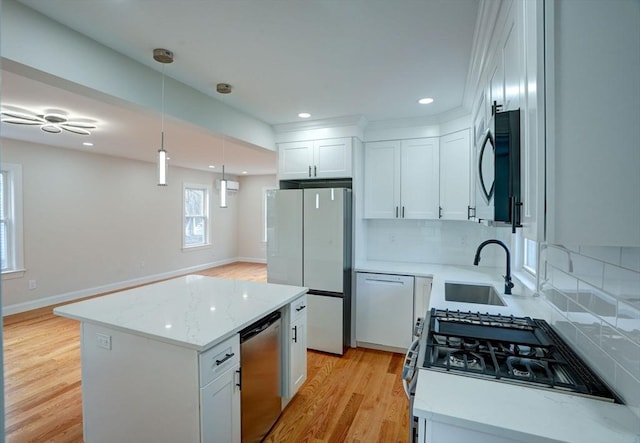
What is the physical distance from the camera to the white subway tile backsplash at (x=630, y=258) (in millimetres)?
921

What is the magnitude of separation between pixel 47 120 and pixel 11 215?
7.20 ft

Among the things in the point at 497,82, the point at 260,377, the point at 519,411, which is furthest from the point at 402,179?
the point at 519,411

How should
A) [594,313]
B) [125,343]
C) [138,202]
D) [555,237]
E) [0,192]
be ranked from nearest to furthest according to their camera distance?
[555,237], [594,313], [125,343], [0,192], [138,202]

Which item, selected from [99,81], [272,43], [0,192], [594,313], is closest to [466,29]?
[272,43]

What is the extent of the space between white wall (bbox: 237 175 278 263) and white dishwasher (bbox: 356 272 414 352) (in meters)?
5.25

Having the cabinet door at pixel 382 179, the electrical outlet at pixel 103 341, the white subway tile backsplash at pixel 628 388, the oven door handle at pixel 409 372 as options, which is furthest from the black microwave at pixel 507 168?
the cabinet door at pixel 382 179

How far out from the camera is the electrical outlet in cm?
182

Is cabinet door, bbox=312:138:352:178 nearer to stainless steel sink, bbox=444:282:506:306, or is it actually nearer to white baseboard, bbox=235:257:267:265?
stainless steel sink, bbox=444:282:506:306

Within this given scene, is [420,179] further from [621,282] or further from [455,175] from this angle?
[621,282]

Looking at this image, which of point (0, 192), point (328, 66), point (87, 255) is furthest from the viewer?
point (87, 255)

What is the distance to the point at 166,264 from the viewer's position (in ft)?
22.3

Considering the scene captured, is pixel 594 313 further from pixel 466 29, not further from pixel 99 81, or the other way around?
pixel 99 81

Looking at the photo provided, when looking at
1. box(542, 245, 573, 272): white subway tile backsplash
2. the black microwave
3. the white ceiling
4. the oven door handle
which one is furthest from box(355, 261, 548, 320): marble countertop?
the white ceiling

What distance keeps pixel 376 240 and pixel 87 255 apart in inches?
187
